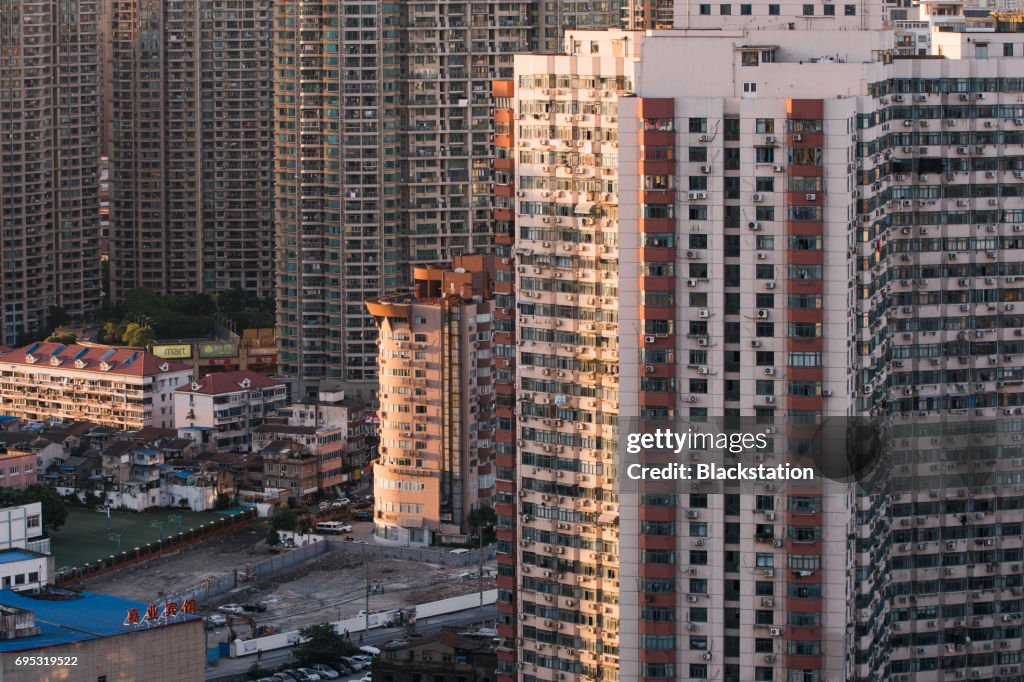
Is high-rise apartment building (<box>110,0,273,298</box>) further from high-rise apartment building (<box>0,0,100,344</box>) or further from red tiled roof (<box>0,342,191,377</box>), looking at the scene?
red tiled roof (<box>0,342,191,377</box>)

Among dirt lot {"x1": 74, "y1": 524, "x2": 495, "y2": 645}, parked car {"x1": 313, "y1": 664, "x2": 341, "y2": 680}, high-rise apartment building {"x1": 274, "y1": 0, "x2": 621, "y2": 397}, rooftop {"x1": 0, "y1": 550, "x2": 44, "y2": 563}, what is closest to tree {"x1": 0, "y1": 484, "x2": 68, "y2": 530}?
dirt lot {"x1": 74, "y1": 524, "x2": 495, "y2": 645}

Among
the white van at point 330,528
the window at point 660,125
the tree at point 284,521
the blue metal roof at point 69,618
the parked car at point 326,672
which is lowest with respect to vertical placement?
the parked car at point 326,672

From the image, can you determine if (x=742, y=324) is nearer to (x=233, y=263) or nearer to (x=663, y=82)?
(x=663, y=82)

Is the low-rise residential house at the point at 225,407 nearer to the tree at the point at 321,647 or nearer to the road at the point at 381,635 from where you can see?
the road at the point at 381,635

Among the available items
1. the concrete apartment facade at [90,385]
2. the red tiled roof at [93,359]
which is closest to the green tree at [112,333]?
the red tiled roof at [93,359]

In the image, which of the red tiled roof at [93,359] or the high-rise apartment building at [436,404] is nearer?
the high-rise apartment building at [436,404]

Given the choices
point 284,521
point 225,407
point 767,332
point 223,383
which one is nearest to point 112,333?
point 223,383

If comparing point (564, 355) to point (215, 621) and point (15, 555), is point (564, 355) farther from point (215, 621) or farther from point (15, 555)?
point (215, 621)
